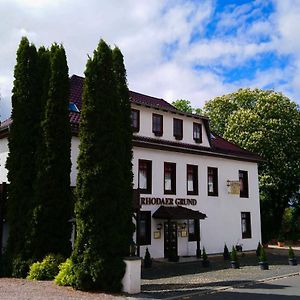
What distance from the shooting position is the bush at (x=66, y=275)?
514 inches

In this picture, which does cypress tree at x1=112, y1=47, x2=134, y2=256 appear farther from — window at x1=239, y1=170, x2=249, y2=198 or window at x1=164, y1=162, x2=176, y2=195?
window at x1=239, y1=170, x2=249, y2=198

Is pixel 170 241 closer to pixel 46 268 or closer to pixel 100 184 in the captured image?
pixel 46 268

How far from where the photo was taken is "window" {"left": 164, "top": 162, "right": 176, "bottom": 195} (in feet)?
77.7

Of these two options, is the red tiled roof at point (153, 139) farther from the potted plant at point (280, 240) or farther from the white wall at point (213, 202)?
the potted plant at point (280, 240)

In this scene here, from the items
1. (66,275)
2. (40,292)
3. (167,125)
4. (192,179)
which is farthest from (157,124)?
(40,292)

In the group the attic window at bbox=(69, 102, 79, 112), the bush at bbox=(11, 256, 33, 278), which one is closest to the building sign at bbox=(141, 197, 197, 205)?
the attic window at bbox=(69, 102, 79, 112)

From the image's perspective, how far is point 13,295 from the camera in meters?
11.7

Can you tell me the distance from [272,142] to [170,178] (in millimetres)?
14484

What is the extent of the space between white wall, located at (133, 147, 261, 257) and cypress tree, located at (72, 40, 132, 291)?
825cm

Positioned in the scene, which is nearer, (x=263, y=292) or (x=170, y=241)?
(x=263, y=292)

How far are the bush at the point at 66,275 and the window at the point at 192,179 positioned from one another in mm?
12160

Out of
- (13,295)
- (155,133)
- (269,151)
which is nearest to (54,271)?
(13,295)

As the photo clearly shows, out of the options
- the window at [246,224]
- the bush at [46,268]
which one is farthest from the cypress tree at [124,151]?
the window at [246,224]

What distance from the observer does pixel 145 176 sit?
74.6 ft
